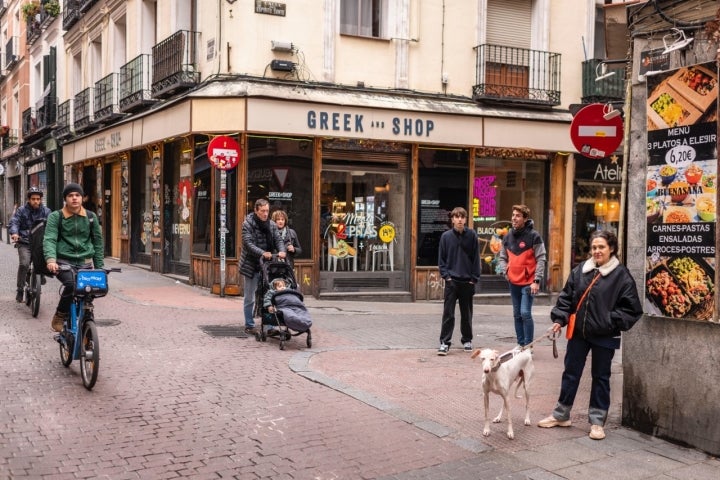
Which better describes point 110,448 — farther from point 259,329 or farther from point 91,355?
point 259,329

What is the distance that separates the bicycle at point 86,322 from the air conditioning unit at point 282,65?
7661 millimetres

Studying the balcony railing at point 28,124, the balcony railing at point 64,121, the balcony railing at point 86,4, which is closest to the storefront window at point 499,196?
the balcony railing at point 86,4

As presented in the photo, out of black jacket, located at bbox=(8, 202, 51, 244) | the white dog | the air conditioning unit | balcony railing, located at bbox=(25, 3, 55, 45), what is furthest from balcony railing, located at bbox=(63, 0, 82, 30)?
Answer: the white dog

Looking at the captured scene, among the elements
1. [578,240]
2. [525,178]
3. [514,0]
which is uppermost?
[514,0]

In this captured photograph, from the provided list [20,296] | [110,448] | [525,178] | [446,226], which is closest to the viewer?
[110,448]

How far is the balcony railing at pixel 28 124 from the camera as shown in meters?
28.5

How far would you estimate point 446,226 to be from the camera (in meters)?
15.7

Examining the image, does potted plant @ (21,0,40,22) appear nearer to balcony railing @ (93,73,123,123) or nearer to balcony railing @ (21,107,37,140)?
balcony railing @ (21,107,37,140)

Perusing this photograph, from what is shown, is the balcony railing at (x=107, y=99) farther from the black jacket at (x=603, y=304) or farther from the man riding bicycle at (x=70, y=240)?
the black jacket at (x=603, y=304)

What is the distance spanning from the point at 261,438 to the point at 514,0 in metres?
13.7

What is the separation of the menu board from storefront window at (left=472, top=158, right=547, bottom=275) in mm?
10278

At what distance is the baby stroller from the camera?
918 cm

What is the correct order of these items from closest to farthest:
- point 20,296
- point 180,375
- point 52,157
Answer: point 180,375, point 20,296, point 52,157

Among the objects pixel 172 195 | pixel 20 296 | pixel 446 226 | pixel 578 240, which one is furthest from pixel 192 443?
pixel 578 240
